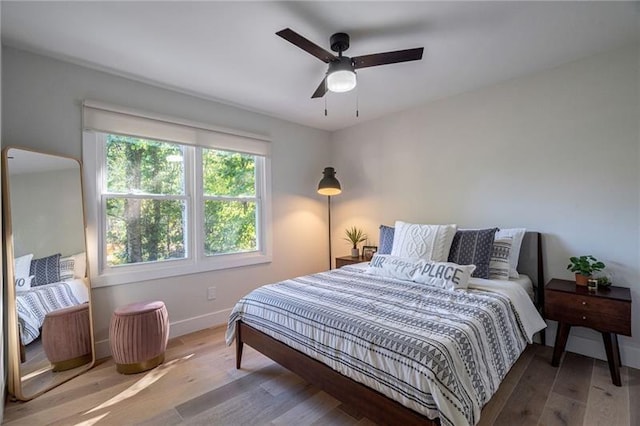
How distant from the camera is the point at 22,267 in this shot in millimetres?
2012

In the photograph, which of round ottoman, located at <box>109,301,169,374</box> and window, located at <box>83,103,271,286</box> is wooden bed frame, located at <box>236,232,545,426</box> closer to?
round ottoman, located at <box>109,301,169,374</box>

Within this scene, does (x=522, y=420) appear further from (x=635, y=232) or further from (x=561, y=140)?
(x=561, y=140)

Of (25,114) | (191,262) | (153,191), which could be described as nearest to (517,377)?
(191,262)

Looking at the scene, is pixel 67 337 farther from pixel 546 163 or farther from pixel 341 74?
pixel 546 163

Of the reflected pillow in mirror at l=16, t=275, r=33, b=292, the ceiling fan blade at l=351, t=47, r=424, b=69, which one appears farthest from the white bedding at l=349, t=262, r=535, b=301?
the reflected pillow in mirror at l=16, t=275, r=33, b=292

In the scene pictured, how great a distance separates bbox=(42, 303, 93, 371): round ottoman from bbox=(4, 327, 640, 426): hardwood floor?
6.8 inches

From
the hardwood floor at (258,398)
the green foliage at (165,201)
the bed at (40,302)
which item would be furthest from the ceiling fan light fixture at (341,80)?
the bed at (40,302)

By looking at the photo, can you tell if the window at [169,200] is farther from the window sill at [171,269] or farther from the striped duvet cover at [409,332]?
the striped duvet cover at [409,332]

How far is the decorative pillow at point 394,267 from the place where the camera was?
236cm

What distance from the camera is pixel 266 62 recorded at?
7.67 ft

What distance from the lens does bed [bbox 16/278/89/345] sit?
2.01m

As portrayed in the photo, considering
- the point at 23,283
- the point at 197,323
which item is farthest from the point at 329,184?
the point at 23,283

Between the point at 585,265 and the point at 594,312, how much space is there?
13.8 inches

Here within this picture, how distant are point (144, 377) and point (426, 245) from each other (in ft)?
8.11
